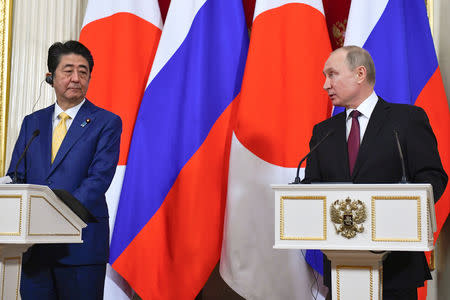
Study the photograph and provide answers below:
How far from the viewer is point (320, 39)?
3812 millimetres

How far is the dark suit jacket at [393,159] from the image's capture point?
2.43 m

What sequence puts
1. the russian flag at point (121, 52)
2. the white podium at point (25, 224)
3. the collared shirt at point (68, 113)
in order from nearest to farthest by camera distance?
1. the white podium at point (25, 224)
2. the collared shirt at point (68, 113)
3. the russian flag at point (121, 52)

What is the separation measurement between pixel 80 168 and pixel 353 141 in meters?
1.14

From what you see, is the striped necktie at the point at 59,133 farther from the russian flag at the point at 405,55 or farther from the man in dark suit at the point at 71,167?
the russian flag at the point at 405,55

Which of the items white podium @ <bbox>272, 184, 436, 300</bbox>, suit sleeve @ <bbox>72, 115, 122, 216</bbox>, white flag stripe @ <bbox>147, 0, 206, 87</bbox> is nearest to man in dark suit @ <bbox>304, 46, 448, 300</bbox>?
white podium @ <bbox>272, 184, 436, 300</bbox>

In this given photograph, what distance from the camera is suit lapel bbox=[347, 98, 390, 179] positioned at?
2.54 meters

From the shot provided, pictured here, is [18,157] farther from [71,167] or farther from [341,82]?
[341,82]

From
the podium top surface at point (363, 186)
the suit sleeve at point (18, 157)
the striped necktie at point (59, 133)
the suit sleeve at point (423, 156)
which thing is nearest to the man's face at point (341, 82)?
the suit sleeve at point (423, 156)

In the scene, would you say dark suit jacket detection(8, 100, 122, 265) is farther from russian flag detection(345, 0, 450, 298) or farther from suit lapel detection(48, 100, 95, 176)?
russian flag detection(345, 0, 450, 298)

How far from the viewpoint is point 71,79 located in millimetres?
2893

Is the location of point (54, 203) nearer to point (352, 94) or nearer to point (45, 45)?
point (352, 94)

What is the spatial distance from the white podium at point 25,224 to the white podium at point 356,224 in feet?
2.66

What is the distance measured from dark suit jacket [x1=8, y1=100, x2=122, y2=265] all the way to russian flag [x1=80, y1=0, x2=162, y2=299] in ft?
3.60

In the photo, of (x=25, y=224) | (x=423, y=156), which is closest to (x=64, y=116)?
(x=25, y=224)
